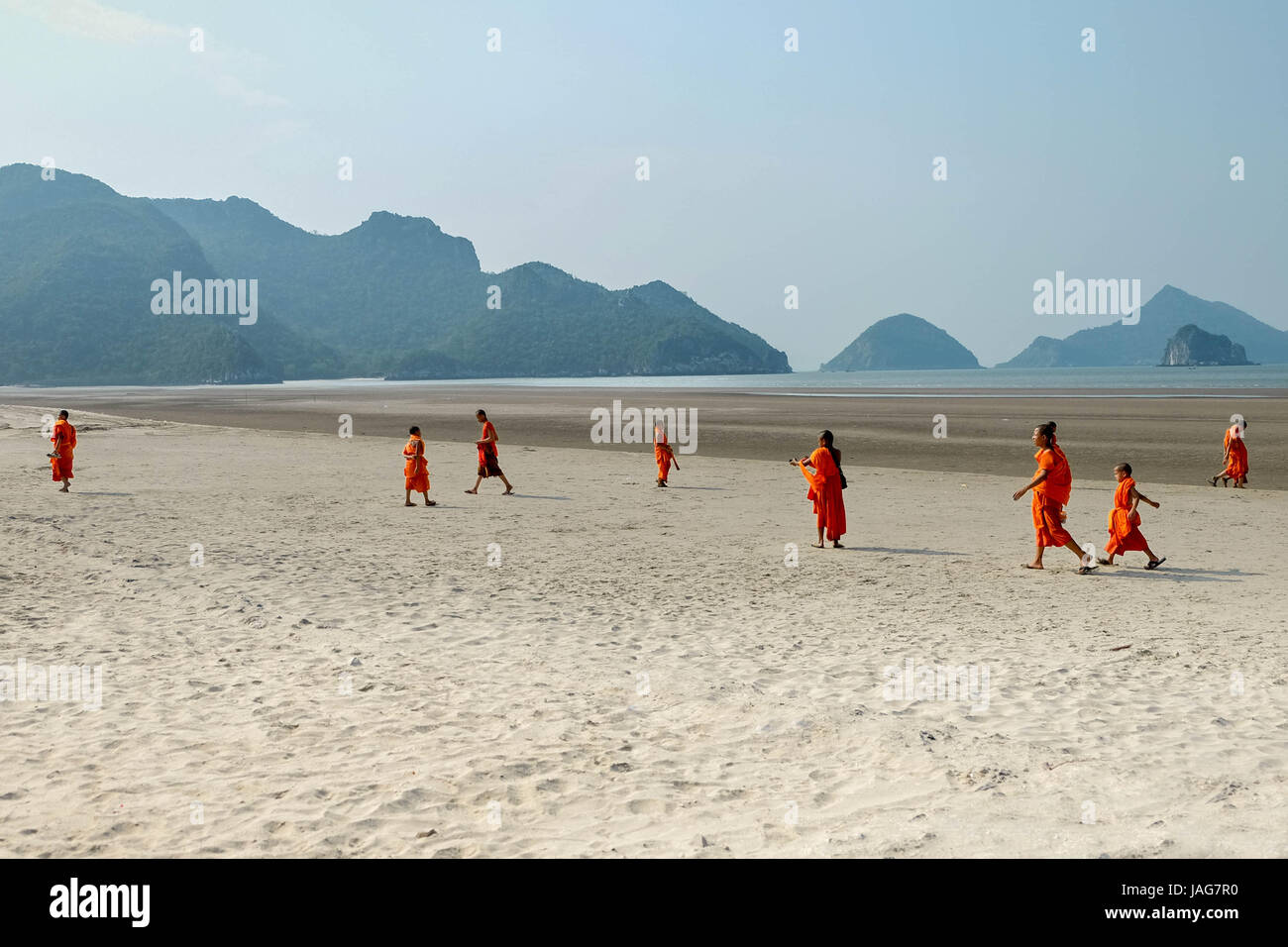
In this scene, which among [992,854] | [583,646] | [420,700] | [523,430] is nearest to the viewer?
[992,854]

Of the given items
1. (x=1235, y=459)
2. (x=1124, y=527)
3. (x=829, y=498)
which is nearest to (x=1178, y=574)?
(x=1124, y=527)

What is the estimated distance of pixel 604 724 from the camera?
591 cm

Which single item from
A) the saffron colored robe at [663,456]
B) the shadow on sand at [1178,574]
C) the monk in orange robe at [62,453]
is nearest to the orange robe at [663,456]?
the saffron colored robe at [663,456]

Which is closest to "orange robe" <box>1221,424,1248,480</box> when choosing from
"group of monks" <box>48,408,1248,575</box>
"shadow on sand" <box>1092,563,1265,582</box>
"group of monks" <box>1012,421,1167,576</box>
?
"group of monks" <box>48,408,1248,575</box>

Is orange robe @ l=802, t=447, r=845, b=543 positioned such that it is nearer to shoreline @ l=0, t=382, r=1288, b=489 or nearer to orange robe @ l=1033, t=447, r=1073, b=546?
orange robe @ l=1033, t=447, r=1073, b=546

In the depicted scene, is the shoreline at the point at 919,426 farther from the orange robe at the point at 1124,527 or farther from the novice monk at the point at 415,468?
the novice monk at the point at 415,468

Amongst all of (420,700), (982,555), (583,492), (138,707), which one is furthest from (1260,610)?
(583,492)

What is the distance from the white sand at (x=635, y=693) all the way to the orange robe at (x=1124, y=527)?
45 centimetres

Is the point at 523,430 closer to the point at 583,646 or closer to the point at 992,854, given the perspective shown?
the point at 583,646

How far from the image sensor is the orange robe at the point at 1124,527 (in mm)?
10758

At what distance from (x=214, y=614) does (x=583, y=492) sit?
33.1ft

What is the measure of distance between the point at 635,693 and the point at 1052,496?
635cm

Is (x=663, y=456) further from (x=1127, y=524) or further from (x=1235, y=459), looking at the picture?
(x=1235, y=459)
